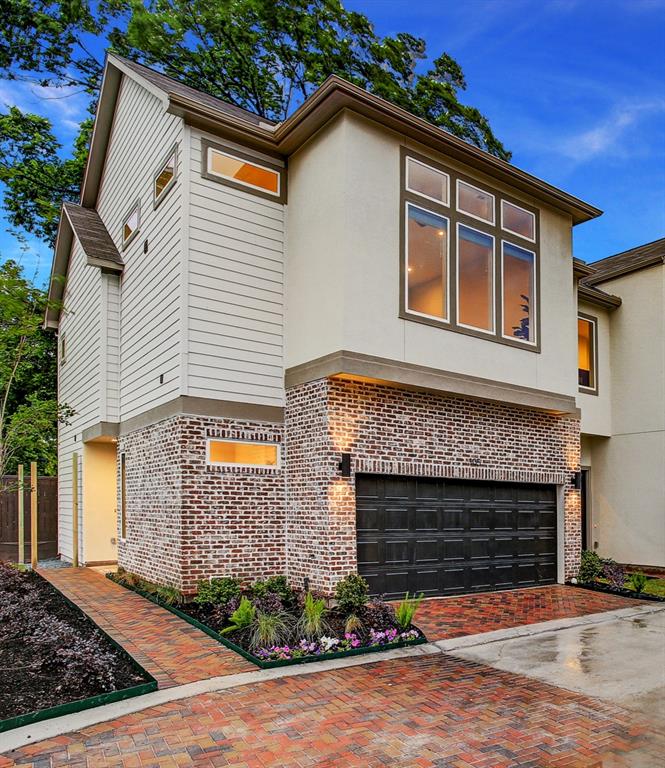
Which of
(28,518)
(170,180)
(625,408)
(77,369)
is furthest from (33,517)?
(625,408)

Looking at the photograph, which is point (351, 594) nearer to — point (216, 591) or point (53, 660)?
point (216, 591)

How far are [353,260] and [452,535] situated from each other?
16.0ft

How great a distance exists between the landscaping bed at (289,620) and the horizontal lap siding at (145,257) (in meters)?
3.07

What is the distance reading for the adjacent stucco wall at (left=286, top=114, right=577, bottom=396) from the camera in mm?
9219

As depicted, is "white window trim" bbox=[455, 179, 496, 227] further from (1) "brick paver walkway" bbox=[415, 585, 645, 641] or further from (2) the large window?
(1) "brick paver walkway" bbox=[415, 585, 645, 641]

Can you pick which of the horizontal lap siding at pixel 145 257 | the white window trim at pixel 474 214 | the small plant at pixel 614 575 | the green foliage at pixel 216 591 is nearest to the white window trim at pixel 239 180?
the horizontal lap siding at pixel 145 257

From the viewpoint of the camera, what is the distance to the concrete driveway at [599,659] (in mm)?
6036

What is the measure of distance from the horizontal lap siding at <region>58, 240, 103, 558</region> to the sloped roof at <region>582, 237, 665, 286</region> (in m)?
11.0

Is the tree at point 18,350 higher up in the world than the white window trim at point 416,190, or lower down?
lower down

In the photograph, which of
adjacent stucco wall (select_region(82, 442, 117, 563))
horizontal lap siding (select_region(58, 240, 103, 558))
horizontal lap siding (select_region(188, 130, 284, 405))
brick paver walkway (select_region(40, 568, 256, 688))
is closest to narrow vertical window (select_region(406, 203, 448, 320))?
horizontal lap siding (select_region(188, 130, 284, 405))

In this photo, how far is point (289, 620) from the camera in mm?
7938

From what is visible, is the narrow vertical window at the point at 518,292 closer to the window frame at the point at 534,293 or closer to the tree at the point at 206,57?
the window frame at the point at 534,293

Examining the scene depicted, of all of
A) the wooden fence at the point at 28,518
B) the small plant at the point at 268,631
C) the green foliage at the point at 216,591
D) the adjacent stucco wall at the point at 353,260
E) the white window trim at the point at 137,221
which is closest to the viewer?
the small plant at the point at 268,631

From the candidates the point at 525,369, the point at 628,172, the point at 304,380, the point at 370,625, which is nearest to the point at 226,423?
the point at 304,380
